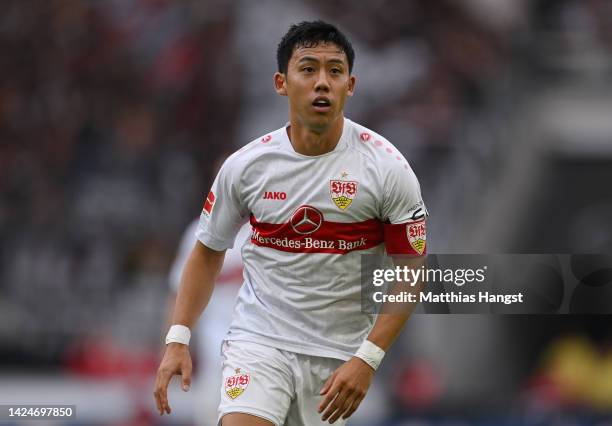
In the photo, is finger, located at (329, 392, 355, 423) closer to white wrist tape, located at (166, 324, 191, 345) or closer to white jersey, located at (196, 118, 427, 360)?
white jersey, located at (196, 118, 427, 360)

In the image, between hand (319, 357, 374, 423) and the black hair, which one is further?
the black hair

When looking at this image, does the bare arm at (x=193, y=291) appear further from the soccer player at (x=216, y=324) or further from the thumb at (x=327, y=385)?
the soccer player at (x=216, y=324)

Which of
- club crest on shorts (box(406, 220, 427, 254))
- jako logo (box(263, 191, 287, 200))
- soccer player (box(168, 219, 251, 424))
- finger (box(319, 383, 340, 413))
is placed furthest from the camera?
soccer player (box(168, 219, 251, 424))

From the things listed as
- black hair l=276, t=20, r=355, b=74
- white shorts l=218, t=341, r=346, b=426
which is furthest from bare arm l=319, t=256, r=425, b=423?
black hair l=276, t=20, r=355, b=74

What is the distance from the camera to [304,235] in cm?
454

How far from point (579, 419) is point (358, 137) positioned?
5.70 metres

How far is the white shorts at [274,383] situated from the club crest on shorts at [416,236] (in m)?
0.55

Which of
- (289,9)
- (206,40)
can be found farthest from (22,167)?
(289,9)

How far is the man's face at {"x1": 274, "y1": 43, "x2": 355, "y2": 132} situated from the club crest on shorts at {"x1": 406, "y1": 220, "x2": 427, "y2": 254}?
19.9 inches

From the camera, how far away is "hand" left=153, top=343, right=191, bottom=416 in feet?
14.4

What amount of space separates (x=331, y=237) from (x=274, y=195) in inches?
10.8

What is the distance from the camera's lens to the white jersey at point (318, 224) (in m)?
4.47

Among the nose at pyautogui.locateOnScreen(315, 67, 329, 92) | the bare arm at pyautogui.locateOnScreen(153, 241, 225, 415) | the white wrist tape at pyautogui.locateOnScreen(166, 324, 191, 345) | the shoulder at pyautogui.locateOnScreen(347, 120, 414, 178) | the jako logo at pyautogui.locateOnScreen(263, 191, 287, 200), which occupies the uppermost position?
the nose at pyautogui.locateOnScreen(315, 67, 329, 92)

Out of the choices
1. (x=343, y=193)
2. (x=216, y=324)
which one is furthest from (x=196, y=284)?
(x=216, y=324)
